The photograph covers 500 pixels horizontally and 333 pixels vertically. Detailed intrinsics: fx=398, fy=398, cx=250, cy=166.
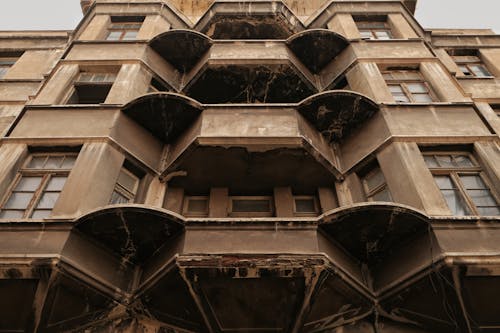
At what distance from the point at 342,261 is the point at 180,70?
8694 mm

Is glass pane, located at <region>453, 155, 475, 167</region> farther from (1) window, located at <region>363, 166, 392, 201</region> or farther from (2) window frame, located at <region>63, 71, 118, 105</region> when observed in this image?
(2) window frame, located at <region>63, 71, 118, 105</region>

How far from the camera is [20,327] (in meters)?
6.84

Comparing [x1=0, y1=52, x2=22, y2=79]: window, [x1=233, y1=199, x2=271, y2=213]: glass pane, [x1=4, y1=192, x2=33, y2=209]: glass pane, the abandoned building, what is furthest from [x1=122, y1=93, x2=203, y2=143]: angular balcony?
[x1=0, y1=52, x2=22, y2=79]: window

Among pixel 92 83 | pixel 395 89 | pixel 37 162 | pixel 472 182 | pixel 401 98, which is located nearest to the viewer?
pixel 472 182

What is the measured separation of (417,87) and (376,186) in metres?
4.11

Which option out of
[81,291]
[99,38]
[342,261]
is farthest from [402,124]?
[99,38]

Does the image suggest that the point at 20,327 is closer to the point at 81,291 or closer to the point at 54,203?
the point at 81,291

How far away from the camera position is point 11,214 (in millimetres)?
8086

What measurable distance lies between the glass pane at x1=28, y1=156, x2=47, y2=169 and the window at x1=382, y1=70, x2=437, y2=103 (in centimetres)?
915

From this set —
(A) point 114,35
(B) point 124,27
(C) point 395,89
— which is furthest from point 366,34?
(A) point 114,35

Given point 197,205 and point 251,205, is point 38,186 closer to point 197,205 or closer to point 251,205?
point 197,205

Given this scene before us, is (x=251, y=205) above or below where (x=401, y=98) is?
below

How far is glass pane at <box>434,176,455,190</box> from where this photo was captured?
8.60 metres

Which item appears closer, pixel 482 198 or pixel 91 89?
pixel 482 198
